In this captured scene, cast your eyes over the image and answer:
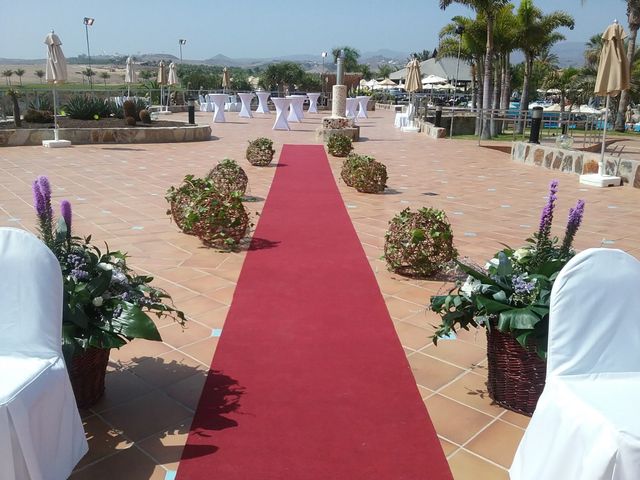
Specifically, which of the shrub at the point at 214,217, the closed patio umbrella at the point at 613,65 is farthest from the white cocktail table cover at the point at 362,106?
the shrub at the point at 214,217

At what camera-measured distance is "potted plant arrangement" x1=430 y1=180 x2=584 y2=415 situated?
2.52 metres

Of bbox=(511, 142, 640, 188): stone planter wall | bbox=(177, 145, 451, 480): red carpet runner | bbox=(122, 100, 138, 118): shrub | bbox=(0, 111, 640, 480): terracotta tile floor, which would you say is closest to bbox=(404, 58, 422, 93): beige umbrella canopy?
bbox=(0, 111, 640, 480): terracotta tile floor

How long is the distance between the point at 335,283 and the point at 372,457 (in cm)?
222

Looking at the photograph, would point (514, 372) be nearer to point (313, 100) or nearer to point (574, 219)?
point (574, 219)

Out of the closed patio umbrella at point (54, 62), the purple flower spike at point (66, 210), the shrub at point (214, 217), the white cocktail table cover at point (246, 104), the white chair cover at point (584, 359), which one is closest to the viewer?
the white chair cover at point (584, 359)

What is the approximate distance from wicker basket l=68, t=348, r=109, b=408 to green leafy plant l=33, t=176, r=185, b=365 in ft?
0.49

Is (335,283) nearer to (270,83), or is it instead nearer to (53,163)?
(53,163)

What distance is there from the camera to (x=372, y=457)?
240 cm

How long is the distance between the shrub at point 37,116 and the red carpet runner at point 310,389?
12713mm

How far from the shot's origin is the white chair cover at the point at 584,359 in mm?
1872

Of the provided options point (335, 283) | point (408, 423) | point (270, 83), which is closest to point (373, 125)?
point (335, 283)

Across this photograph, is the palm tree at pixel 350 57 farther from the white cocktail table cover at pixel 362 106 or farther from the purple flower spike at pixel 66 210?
the purple flower spike at pixel 66 210

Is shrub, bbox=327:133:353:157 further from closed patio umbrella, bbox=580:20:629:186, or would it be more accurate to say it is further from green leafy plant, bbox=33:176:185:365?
green leafy plant, bbox=33:176:185:365

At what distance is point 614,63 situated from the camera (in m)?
9.52
